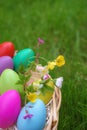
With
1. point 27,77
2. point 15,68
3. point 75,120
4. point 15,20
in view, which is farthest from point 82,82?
point 15,20

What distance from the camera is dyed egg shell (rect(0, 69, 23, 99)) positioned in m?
1.59

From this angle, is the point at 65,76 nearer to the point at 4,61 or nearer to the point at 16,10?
the point at 4,61

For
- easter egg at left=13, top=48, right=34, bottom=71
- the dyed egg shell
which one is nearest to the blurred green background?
easter egg at left=13, top=48, right=34, bottom=71

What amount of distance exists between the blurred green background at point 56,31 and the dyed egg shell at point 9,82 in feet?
1.39

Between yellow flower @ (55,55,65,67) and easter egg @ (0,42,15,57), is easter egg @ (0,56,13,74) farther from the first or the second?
yellow flower @ (55,55,65,67)

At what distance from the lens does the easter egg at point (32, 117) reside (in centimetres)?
146

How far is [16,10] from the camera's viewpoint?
2953mm

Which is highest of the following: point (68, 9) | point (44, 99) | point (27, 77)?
point (27, 77)

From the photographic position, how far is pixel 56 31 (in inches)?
107

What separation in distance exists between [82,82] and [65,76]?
98 mm

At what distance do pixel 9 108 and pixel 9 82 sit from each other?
0.15m

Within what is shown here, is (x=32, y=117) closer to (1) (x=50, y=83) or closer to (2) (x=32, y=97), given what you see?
(2) (x=32, y=97)

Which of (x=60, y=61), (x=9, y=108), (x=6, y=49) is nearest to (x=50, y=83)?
(x=60, y=61)

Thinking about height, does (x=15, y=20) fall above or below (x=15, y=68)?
below
